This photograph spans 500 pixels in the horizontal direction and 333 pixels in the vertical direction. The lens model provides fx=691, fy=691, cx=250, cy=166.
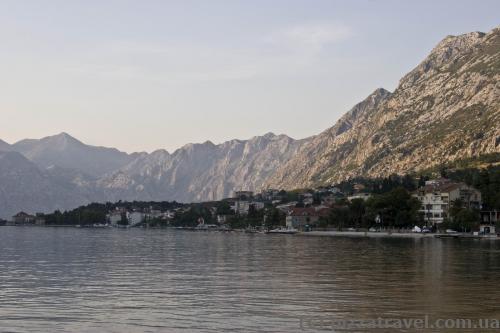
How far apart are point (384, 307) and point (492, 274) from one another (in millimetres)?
27258

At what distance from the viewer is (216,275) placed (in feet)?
229

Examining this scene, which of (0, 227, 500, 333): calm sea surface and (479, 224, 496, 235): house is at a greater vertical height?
(479, 224, 496, 235): house

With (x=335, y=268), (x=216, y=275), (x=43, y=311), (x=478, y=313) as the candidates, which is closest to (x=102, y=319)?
(x=43, y=311)

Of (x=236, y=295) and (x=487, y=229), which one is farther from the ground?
(x=487, y=229)

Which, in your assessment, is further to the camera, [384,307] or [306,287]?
[306,287]

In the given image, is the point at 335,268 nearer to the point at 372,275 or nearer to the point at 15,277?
the point at 372,275

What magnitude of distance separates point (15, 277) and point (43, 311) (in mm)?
25501

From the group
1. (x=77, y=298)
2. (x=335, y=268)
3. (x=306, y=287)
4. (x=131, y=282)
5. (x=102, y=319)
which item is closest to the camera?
(x=102, y=319)

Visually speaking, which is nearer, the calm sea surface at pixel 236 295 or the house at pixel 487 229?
the calm sea surface at pixel 236 295

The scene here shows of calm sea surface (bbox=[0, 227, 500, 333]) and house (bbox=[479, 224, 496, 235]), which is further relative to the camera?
house (bbox=[479, 224, 496, 235])

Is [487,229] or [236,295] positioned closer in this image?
[236,295]

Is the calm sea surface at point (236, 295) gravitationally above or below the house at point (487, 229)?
below

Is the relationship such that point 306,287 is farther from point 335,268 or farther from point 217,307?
point 335,268

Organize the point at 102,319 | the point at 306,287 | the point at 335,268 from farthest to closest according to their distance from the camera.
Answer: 1. the point at 335,268
2. the point at 306,287
3. the point at 102,319
